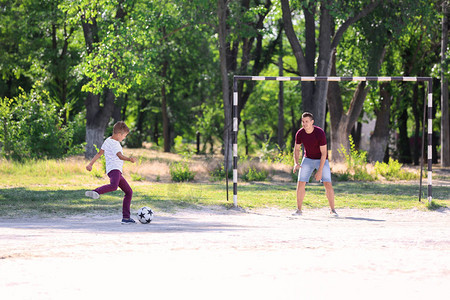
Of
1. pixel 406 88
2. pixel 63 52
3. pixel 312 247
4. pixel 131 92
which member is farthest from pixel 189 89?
pixel 312 247

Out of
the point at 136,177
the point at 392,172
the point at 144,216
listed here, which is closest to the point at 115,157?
the point at 144,216

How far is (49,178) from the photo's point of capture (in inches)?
816

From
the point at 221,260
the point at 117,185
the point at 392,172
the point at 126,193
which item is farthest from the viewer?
the point at 392,172

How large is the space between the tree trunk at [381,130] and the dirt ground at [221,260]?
21946mm

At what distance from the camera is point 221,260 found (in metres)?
7.63

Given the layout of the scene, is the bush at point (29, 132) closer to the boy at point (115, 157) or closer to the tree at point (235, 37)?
the tree at point (235, 37)

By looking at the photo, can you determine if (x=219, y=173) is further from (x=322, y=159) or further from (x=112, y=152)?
(x=112, y=152)

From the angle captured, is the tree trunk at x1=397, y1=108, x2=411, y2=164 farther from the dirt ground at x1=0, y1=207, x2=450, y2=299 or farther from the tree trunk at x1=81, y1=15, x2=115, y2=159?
the dirt ground at x1=0, y1=207, x2=450, y2=299

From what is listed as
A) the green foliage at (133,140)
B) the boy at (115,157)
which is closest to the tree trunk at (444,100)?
the boy at (115,157)

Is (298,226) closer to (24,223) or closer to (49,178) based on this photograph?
(24,223)

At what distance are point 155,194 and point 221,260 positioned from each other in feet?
29.8

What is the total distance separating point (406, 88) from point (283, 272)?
31.1m

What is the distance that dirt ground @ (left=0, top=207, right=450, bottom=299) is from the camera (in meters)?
6.29

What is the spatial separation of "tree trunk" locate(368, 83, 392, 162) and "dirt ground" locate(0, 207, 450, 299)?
72.0 feet
